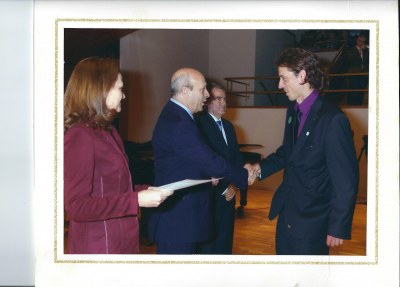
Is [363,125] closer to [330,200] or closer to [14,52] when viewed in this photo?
[330,200]

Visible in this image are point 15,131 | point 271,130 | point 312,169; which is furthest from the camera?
point 271,130

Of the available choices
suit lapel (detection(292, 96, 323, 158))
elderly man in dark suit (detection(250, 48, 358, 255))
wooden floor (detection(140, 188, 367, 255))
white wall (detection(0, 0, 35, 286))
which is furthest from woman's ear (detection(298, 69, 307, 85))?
white wall (detection(0, 0, 35, 286))

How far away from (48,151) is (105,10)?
54 cm

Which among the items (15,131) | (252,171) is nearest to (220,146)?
(252,171)

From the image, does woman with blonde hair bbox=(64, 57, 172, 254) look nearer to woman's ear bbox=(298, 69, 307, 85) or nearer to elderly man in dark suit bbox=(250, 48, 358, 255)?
elderly man in dark suit bbox=(250, 48, 358, 255)

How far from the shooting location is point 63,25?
1.36 metres

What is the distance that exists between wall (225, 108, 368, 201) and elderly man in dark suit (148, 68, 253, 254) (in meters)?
0.46

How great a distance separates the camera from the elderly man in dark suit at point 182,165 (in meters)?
1.52

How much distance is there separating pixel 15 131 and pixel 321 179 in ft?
3.75

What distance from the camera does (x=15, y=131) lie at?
1355mm

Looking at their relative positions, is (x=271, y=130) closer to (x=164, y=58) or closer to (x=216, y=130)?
(x=216, y=130)

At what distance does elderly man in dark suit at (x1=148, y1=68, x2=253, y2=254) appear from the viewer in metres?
1.52

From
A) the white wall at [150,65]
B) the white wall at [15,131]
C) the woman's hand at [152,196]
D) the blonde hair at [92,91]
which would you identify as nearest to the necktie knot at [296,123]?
the white wall at [150,65]

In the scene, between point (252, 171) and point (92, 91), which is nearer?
point (92, 91)
